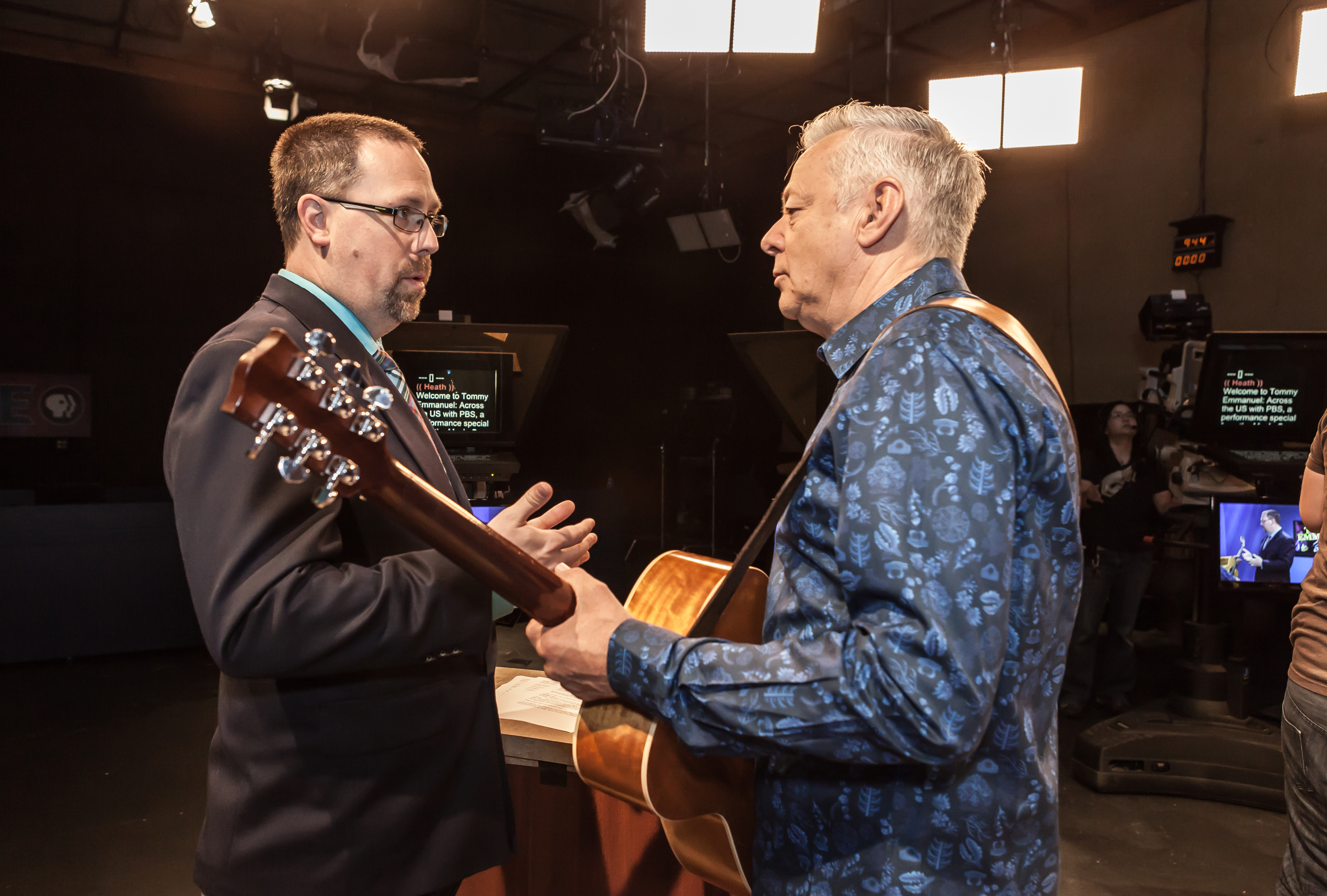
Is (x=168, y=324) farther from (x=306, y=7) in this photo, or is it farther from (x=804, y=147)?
(x=804, y=147)

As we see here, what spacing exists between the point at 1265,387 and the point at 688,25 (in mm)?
2990

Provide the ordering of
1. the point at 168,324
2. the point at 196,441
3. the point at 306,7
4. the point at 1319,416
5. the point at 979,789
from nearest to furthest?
the point at 979,789, the point at 196,441, the point at 1319,416, the point at 306,7, the point at 168,324

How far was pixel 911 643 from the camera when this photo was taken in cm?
73

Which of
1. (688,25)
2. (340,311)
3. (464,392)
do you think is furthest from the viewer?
(688,25)

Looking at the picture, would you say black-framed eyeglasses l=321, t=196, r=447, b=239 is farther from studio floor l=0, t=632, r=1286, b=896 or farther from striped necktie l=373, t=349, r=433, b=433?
studio floor l=0, t=632, r=1286, b=896

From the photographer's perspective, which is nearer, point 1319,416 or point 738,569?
point 738,569

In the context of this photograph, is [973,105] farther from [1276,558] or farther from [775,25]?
[1276,558]

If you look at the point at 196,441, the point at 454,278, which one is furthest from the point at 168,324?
the point at 196,441

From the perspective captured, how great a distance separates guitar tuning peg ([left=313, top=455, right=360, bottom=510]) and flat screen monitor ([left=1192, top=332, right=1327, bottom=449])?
3534 millimetres

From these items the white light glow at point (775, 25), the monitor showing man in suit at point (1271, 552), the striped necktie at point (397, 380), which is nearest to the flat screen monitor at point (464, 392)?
the white light glow at point (775, 25)

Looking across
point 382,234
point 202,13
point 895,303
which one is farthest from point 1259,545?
point 202,13

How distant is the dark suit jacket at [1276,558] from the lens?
3307mm

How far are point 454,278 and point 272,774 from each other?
22.3ft

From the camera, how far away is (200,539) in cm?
97
